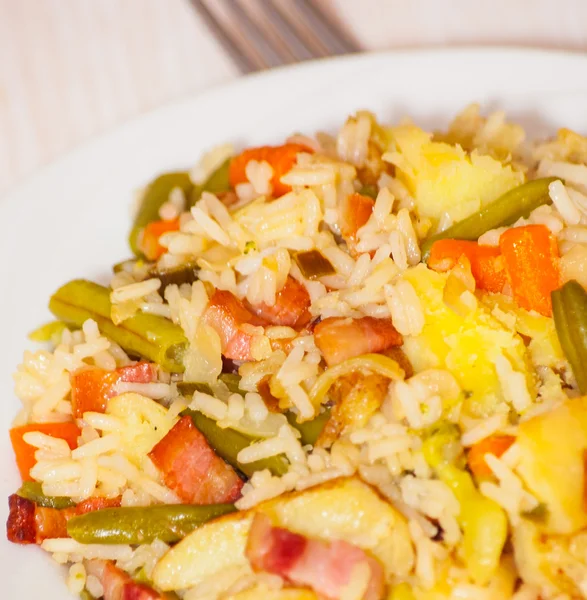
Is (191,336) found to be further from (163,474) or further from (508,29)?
(508,29)

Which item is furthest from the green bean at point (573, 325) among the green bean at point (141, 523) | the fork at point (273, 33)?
the fork at point (273, 33)

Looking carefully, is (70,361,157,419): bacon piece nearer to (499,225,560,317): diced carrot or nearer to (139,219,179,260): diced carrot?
(139,219,179,260): diced carrot

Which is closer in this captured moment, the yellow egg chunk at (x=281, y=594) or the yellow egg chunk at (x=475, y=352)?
the yellow egg chunk at (x=281, y=594)

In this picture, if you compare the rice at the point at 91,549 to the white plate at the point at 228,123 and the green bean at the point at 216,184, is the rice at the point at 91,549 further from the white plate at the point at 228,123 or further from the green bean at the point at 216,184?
the green bean at the point at 216,184

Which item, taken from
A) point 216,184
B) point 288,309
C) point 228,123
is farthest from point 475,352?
point 228,123

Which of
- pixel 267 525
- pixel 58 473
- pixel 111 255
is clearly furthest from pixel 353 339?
pixel 111 255

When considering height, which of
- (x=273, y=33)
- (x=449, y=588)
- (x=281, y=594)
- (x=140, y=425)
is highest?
(x=273, y=33)

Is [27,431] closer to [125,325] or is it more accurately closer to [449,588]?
[125,325]
